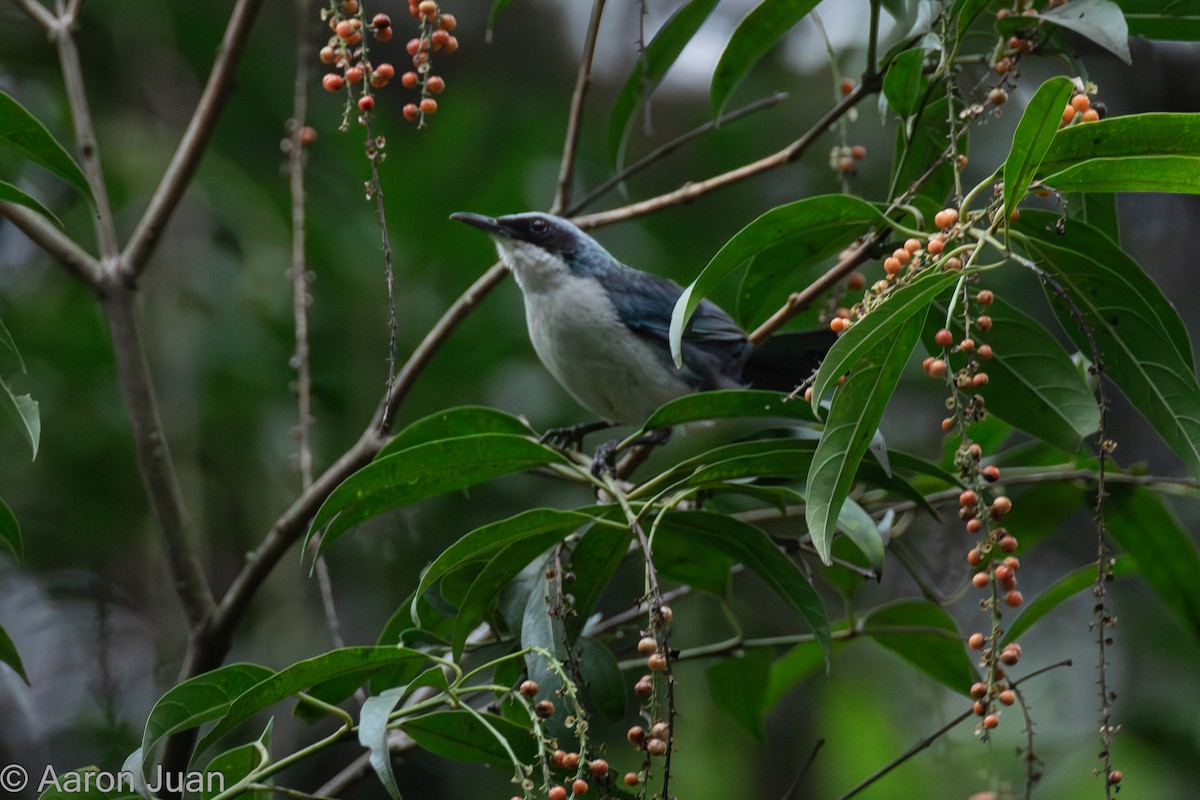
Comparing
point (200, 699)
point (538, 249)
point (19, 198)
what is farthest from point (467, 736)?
point (538, 249)

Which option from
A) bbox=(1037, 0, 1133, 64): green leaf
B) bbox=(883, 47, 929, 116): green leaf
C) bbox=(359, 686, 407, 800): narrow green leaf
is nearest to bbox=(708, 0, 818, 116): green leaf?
bbox=(883, 47, 929, 116): green leaf

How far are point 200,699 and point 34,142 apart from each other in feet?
3.20

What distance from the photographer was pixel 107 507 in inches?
175

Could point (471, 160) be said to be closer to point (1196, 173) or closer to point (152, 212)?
point (152, 212)

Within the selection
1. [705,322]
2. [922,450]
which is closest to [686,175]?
[922,450]

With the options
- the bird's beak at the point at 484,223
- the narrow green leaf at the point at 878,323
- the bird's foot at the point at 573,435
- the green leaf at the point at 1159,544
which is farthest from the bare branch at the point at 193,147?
the green leaf at the point at 1159,544

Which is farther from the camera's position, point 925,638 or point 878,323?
point 925,638

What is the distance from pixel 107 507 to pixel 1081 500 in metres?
3.55

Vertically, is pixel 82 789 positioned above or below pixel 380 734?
below

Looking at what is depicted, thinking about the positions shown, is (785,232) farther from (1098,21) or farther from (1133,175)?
(1098,21)

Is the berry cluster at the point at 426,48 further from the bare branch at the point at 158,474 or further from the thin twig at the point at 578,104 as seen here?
the bare branch at the point at 158,474

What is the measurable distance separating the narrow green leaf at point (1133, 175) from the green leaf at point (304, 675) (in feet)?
4.00

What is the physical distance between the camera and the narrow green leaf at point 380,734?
5.02ft

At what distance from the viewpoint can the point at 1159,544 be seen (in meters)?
2.79
